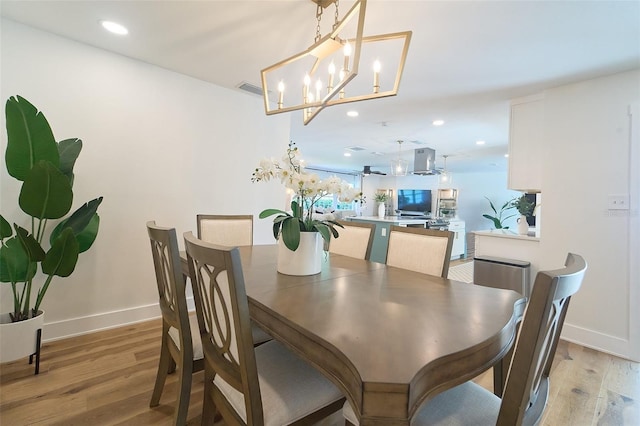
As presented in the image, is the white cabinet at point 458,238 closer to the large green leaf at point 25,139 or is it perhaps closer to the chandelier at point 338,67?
the chandelier at point 338,67

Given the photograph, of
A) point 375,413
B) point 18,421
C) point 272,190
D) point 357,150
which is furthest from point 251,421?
point 357,150

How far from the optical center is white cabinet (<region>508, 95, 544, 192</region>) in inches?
118

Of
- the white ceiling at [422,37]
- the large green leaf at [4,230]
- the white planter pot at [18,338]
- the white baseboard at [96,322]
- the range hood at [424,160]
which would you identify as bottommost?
the white baseboard at [96,322]

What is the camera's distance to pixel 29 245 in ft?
5.82

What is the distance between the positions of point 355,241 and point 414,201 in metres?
7.32

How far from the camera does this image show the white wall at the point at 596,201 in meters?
2.39

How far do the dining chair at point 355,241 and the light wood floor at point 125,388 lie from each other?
108 cm

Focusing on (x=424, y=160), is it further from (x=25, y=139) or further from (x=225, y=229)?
(x=25, y=139)

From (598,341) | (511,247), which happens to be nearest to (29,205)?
(511,247)

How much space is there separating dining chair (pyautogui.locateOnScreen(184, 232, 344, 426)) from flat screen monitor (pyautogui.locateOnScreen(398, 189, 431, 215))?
27.3 ft

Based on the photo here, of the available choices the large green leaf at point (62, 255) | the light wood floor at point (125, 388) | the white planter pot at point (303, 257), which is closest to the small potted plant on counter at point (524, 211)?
the light wood floor at point (125, 388)

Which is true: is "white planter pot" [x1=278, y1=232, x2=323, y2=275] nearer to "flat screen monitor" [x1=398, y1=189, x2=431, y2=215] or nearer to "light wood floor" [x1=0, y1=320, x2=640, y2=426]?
"light wood floor" [x1=0, y1=320, x2=640, y2=426]

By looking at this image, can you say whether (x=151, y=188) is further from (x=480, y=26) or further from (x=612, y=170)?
(x=612, y=170)

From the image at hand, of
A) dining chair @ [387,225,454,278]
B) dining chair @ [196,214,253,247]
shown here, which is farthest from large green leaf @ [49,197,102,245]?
dining chair @ [387,225,454,278]
